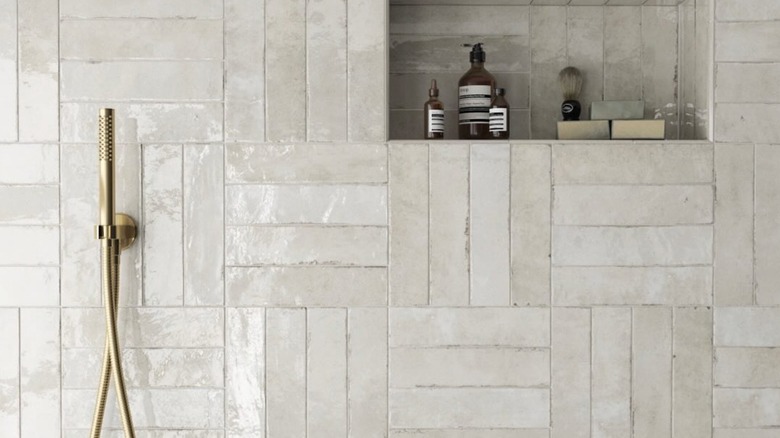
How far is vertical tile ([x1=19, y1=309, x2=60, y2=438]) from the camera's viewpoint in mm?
1475

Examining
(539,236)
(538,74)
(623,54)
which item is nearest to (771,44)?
(623,54)

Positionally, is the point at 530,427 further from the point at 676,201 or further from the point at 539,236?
the point at 676,201

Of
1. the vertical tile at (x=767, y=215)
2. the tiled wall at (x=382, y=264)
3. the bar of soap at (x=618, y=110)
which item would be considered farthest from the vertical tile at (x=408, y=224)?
the vertical tile at (x=767, y=215)

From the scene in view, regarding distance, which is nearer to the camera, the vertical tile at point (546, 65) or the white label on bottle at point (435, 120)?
the white label on bottle at point (435, 120)

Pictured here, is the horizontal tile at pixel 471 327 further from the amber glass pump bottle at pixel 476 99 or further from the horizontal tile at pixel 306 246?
the amber glass pump bottle at pixel 476 99

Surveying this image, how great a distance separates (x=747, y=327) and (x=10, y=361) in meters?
1.37

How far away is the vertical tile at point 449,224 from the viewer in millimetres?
1482

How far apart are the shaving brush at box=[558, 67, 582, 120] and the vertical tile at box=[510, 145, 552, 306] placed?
142mm

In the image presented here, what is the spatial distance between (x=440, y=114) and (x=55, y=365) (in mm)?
863

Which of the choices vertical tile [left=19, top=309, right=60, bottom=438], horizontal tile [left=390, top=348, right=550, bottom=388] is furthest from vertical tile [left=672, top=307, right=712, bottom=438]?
vertical tile [left=19, top=309, right=60, bottom=438]

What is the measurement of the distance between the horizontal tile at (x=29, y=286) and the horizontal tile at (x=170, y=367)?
122 mm

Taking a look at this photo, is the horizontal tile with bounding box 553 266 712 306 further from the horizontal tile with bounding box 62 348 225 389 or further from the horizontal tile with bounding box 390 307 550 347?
the horizontal tile with bounding box 62 348 225 389

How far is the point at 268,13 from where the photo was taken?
1482 mm

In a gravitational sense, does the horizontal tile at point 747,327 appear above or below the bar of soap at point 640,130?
below
